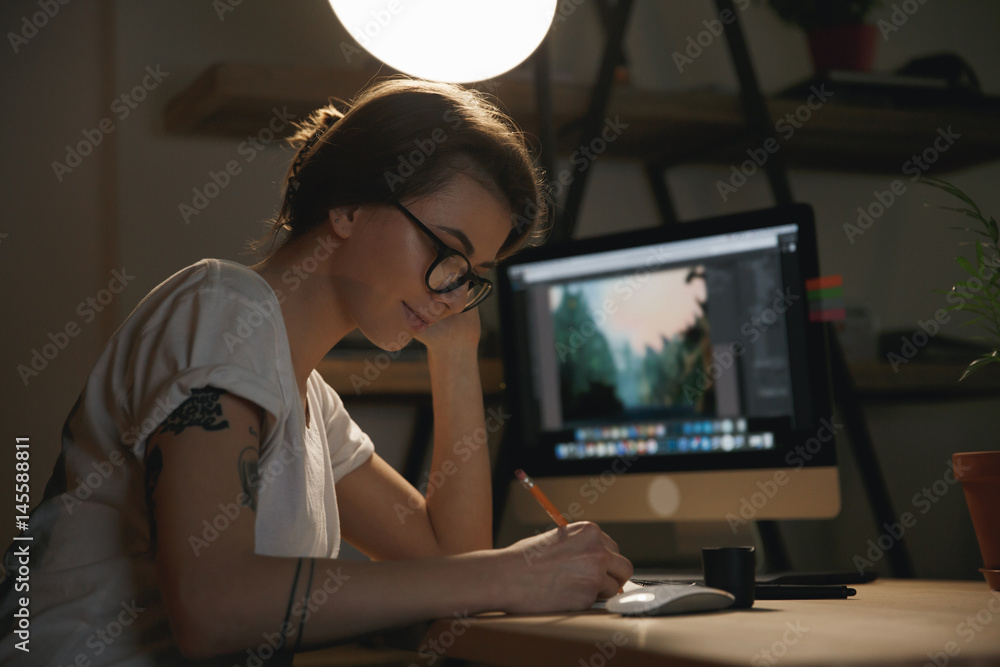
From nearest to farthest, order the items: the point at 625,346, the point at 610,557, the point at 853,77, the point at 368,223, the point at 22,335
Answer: the point at 610,557, the point at 368,223, the point at 625,346, the point at 22,335, the point at 853,77

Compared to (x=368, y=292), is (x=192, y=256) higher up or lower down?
higher up

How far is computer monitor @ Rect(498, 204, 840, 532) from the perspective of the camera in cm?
128

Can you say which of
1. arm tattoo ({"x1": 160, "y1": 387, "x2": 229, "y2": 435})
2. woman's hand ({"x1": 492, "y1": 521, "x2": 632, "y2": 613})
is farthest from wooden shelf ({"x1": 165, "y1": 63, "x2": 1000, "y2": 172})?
woman's hand ({"x1": 492, "y1": 521, "x2": 632, "y2": 613})

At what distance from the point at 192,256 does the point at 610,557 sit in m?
1.20

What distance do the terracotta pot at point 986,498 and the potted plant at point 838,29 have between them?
1.25 metres

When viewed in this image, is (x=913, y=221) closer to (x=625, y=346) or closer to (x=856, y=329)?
(x=856, y=329)

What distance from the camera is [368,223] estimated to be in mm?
1077

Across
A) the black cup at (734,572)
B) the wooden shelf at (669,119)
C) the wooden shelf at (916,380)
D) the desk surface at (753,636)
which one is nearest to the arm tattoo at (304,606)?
the desk surface at (753,636)

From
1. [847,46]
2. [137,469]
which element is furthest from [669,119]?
[137,469]

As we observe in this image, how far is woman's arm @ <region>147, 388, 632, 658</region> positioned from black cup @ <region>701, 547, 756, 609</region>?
13cm

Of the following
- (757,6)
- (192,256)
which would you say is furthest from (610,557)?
(757,6)

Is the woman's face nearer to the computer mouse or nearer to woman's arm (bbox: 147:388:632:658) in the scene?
woman's arm (bbox: 147:388:632:658)

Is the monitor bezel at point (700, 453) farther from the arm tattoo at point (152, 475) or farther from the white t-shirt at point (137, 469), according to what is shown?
the arm tattoo at point (152, 475)

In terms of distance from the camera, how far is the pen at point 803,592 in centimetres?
94
